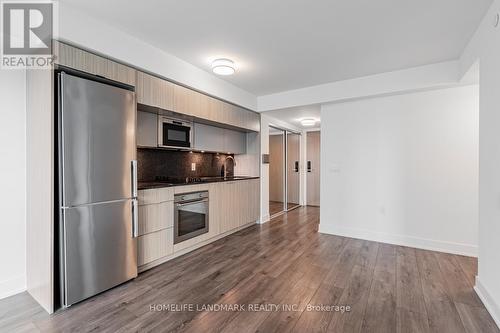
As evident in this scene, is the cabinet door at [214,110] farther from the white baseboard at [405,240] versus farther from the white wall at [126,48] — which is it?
the white baseboard at [405,240]

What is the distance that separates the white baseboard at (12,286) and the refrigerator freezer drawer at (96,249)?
2.36 feet

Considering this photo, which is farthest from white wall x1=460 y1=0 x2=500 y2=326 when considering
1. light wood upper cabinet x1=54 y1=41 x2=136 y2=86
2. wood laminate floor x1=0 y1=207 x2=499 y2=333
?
light wood upper cabinet x1=54 y1=41 x2=136 y2=86

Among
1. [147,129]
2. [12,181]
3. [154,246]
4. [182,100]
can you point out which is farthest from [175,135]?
[12,181]

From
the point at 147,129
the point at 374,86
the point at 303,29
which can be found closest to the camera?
the point at 303,29

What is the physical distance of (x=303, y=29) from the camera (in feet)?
7.88

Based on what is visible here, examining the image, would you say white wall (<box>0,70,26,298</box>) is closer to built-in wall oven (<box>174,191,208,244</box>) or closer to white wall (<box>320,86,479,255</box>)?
built-in wall oven (<box>174,191,208,244</box>)

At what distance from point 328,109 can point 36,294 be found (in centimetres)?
460

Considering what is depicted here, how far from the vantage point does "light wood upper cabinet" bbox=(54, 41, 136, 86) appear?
6.67ft

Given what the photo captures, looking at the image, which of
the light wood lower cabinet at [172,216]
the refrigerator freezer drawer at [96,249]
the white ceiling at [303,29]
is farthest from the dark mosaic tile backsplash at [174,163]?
the white ceiling at [303,29]

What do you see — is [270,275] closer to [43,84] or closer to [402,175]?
[402,175]

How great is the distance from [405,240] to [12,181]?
5.02 m

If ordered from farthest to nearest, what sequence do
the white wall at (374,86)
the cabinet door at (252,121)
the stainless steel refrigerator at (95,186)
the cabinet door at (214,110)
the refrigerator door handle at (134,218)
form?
the cabinet door at (252,121)
the cabinet door at (214,110)
the white wall at (374,86)
the refrigerator door handle at (134,218)
the stainless steel refrigerator at (95,186)

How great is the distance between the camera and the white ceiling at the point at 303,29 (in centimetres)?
205

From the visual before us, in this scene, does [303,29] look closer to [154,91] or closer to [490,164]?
[154,91]
